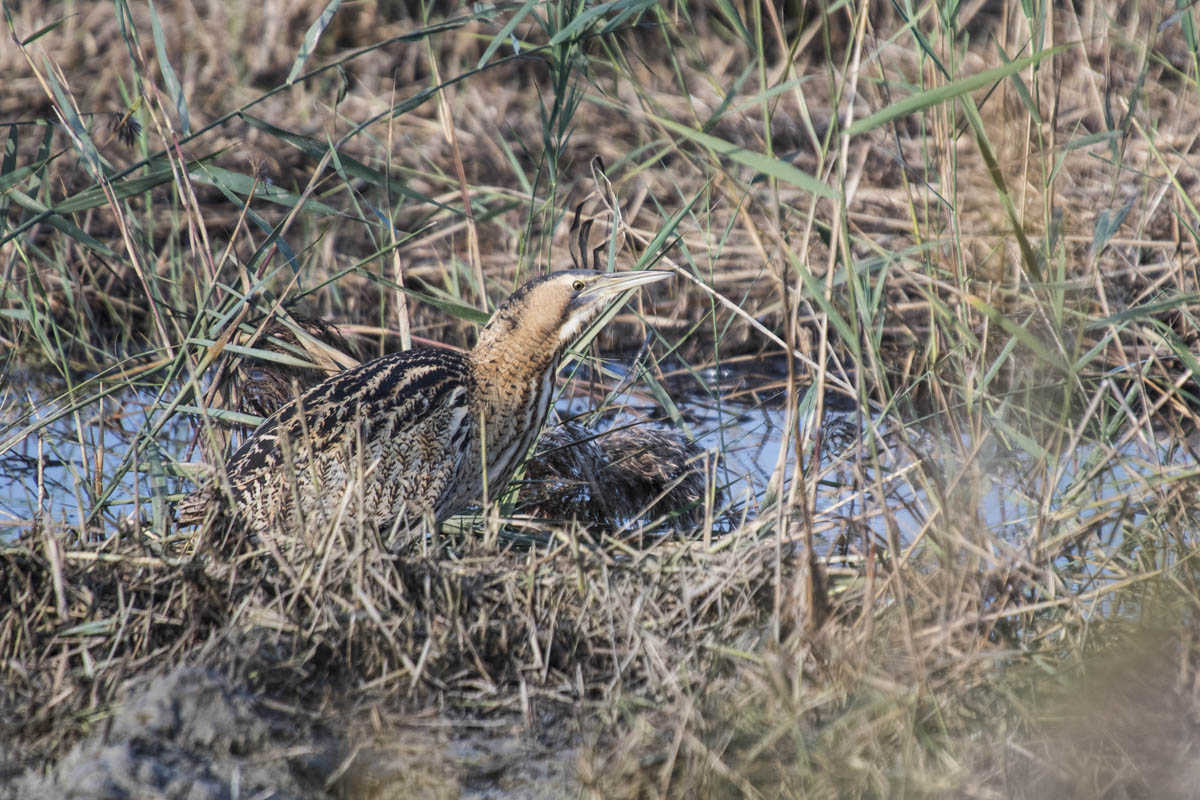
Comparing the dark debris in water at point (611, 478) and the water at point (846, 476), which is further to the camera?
the dark debris in water at point (611, 478)

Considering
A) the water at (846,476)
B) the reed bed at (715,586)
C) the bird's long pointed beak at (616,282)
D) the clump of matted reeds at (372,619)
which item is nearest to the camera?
the reed bed at (715,586)

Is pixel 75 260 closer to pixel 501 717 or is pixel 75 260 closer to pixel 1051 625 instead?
pixel 501 717

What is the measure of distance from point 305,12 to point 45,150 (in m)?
3.68

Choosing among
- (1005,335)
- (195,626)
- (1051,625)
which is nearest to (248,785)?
(195,626)

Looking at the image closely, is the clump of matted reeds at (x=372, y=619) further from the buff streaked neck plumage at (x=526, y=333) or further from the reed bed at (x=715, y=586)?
the buff streaked neck plumage at (x=526, y=333)

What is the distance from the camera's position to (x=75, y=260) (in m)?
5.23

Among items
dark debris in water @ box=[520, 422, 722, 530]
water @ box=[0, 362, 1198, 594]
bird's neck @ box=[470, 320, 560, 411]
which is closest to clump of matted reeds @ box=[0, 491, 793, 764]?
water @ box=[0, 362, 1198, 594]

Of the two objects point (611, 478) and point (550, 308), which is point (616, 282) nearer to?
point (550, 308)

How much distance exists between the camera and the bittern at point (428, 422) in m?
3.30

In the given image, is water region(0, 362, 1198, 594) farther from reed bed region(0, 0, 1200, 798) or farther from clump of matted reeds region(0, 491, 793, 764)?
clump of matted reeds region(0, 491, 793, 764)

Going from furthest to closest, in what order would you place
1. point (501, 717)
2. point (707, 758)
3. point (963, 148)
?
point (963, 148)
point (501, 717)
point (707, 758)

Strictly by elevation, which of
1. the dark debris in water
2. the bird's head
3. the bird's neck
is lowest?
the dark debris in water

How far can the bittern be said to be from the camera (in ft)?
10.8

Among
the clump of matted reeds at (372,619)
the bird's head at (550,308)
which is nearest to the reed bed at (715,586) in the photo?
the clump of matted reeds at (372,619)
